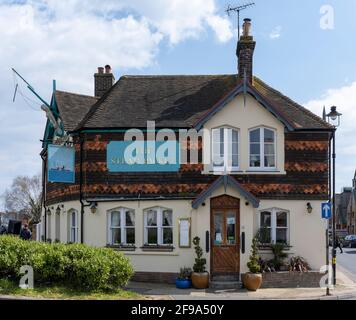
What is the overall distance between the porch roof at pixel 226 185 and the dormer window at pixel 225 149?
1.31m

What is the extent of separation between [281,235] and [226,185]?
3234mm

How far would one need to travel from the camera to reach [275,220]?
21.1 metres

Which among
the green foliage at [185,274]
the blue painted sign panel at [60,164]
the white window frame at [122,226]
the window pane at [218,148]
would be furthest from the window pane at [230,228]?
the blue painted sign panel at [60,164]

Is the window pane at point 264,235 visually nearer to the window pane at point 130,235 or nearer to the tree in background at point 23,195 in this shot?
the window pane at point 130,235

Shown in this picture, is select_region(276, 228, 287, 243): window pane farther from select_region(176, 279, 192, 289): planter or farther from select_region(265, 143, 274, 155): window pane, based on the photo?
select_region(176, 279, 192, 289): planter

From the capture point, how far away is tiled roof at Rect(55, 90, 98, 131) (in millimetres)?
24056

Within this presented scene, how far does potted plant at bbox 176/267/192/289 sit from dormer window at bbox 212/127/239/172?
166 inches

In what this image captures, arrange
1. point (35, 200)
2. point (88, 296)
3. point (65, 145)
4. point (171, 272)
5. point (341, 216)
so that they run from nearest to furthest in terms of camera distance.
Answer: point (88, 296) → point (171, 272) → point (65, 145) → point (35, 200) → point (341, 216)

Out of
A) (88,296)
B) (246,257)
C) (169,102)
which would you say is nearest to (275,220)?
(246,257)

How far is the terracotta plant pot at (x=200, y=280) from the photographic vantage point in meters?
18.9

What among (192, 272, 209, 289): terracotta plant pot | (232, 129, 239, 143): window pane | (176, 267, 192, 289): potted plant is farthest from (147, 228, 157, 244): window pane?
(232, 129, 239, 143): window pane
